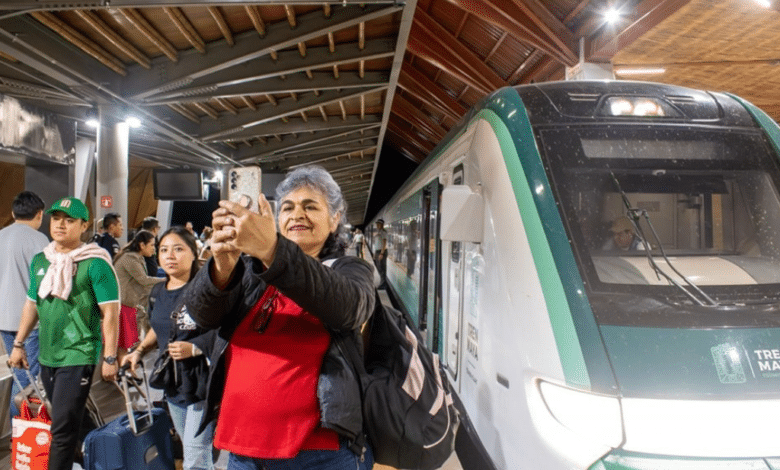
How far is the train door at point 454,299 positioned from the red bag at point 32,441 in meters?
2.83

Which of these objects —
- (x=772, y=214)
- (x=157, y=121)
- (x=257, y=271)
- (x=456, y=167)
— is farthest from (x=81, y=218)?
(x=157, y=121)

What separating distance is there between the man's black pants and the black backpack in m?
2.30

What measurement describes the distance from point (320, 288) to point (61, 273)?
255cm

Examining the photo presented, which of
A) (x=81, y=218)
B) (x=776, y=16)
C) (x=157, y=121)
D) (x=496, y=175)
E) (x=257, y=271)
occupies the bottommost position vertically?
(x=257, y=271)

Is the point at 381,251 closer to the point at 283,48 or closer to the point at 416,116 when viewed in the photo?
the point at 416,116

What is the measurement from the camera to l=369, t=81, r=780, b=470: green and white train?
2180 millimetres

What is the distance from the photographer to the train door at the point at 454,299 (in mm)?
4215

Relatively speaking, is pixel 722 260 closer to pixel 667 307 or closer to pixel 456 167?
pixel 667 307

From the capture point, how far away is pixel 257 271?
139cm

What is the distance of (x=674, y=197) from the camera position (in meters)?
3.22

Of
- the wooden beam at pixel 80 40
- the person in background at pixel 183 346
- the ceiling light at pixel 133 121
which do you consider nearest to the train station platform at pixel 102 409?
the person in background at pixel 183 346

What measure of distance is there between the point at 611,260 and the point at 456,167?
2.15 meters

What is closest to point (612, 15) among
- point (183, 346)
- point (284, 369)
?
point (183, 346)

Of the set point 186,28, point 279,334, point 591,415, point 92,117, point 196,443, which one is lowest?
point 196,443
